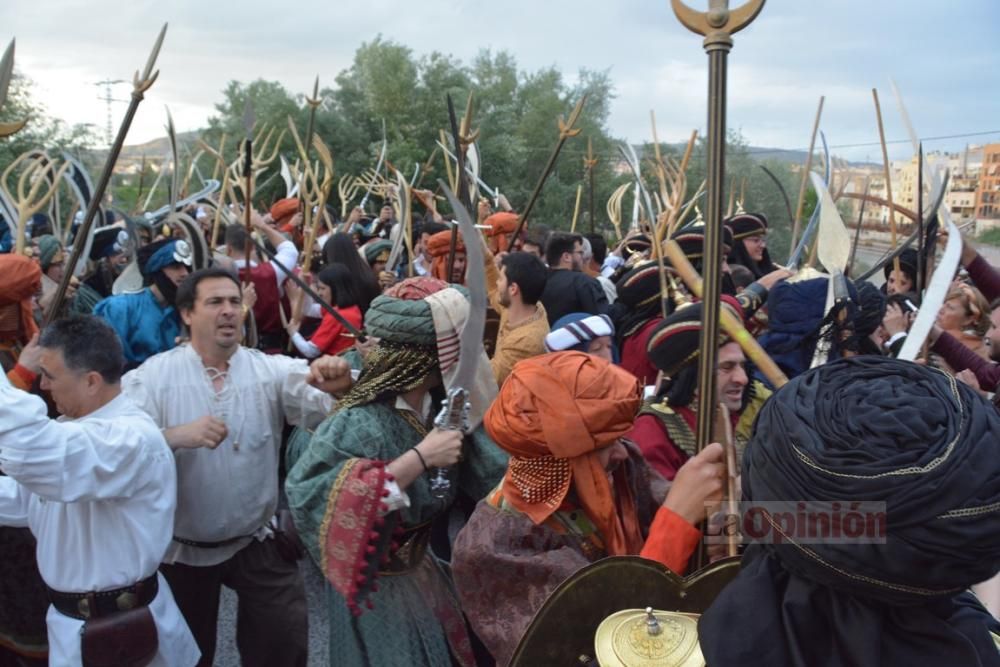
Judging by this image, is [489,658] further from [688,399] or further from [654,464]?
[688,399]

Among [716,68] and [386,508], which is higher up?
[716,68]

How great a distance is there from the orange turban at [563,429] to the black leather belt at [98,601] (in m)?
1.35

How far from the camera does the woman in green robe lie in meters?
2.17

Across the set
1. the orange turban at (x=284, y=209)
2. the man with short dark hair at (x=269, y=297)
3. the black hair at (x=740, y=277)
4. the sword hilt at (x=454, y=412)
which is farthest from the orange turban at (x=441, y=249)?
the sword hilt at (x=454, y=412)

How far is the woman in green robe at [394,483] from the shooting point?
2.17m

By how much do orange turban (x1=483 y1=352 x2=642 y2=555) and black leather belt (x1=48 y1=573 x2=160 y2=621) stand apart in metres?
1.35

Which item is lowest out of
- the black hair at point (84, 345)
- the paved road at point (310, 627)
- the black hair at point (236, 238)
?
the paved road at point (310, 627)

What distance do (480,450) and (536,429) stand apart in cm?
72

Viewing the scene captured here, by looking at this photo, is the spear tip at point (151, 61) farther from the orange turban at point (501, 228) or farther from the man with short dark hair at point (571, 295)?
the orange turban at point (501, 228)

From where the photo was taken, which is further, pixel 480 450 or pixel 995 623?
pixel 480 450

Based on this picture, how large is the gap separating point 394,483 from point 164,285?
8.63 feet

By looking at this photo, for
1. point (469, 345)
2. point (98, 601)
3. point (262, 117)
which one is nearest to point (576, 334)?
point (469, 345)

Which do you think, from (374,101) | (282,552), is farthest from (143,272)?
(374,101)

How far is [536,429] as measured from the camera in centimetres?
187
